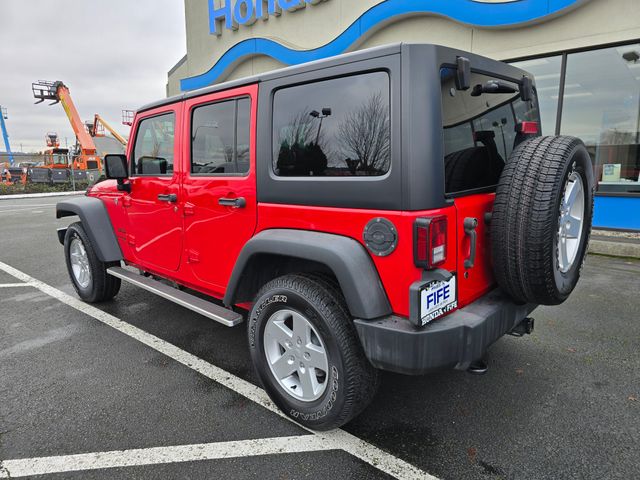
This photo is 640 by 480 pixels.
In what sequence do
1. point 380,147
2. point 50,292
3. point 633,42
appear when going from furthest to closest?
1. point 633,42
2. point 50,292
3. point 380,147

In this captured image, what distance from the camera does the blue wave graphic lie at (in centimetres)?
716

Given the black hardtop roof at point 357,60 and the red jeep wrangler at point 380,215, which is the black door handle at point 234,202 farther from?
the black hardtop roof at point 357,60

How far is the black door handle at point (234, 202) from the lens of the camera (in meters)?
2.71

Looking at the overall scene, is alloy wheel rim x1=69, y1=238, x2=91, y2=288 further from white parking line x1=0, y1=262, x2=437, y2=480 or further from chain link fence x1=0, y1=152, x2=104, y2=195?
chain link fence x1=0, y1=152, x2=104, y2=195

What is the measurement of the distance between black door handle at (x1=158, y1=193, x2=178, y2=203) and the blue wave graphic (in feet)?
22.8

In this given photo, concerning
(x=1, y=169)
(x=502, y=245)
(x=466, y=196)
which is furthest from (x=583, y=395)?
(x=1, y=169)

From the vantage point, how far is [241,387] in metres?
2.90

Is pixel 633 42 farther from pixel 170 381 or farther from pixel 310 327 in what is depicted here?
pixel 170 381

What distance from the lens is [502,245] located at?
2193 mm

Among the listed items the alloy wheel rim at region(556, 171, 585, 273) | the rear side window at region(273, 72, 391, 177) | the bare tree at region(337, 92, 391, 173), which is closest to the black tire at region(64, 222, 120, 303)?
the rear side window at region(273, 72, 391, 177)

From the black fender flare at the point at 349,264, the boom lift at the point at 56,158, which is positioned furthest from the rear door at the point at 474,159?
the boom lift at the point at 56,158

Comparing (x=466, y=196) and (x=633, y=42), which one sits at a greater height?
(x=633, y=42)

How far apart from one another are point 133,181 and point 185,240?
1.02 meters

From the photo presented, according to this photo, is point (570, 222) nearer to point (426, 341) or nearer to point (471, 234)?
point (471, 234)
